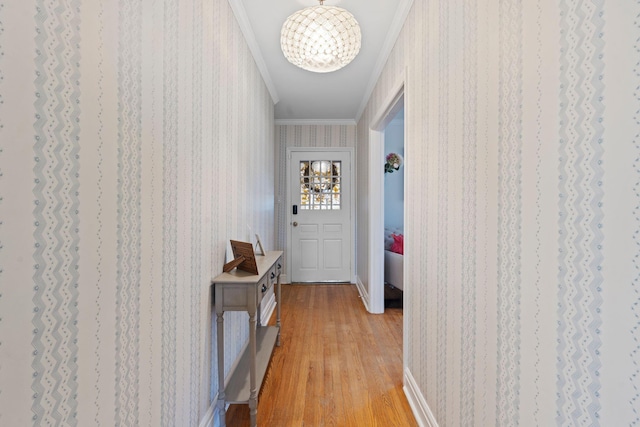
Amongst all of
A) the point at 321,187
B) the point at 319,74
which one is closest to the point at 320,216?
the point at 321,187

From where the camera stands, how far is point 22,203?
57 centimetres

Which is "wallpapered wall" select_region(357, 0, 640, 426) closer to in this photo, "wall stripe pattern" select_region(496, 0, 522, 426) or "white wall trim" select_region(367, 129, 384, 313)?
"wall stripe pattern" select_region(496, 0, 522, 426)

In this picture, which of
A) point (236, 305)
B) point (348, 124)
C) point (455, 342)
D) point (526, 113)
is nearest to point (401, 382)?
→ point (455, 342)

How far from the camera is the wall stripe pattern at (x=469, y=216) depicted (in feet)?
3.55

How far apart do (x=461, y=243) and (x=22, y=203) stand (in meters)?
1.30

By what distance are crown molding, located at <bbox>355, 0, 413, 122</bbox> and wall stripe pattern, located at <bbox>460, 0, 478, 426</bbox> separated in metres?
0.88

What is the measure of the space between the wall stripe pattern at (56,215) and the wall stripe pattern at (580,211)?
1120 mm

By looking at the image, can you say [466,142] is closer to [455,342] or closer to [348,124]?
[455,342]

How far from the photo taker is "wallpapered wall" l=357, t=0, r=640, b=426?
0.58 m

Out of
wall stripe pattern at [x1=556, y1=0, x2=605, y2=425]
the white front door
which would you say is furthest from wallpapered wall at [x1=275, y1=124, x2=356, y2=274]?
wall stripe pattern at [x1=556, y1=0, x2=605, y2=425]

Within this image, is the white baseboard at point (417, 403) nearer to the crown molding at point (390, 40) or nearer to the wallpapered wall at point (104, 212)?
the wallpapered wall at point (104, 212)

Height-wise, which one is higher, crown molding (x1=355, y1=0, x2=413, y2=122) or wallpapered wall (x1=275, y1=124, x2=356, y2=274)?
crown molding (x1=355, y1=0, x2=413, y2=122)

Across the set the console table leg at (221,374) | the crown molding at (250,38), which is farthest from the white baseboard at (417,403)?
the crown molding at (250,38)

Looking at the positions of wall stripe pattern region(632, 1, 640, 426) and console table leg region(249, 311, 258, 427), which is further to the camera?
console table leg region(249, 311, 258, 427)
